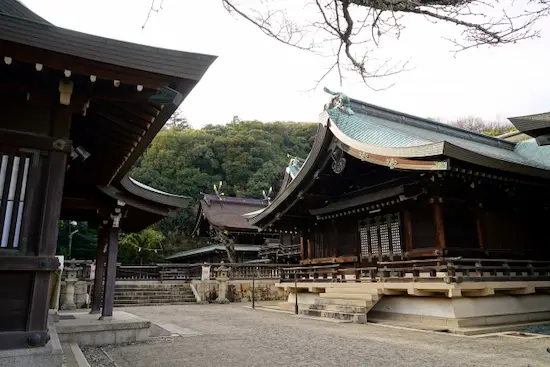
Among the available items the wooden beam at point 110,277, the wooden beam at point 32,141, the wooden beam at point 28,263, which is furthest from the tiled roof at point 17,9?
the wooden beam at point 110,277

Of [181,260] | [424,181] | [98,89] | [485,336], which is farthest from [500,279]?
[181,260]

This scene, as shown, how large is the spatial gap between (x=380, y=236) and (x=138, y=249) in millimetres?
25236

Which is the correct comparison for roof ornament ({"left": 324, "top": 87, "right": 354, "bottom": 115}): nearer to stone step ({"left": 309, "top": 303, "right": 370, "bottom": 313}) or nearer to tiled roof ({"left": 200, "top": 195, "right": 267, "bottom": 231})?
stone step ({"left": 309, "top": 303, "right": 370, "bottom": 313})

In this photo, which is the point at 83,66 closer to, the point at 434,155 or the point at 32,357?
the point at 32,357

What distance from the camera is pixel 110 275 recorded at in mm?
8133

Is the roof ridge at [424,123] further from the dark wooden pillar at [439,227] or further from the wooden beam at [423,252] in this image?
the wooden beam at [423,252]

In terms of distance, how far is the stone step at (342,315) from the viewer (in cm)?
1056

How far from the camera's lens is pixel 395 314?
11.0 meters

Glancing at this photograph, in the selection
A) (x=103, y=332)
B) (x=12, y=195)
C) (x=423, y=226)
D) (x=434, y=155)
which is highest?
(x=434, y=155)

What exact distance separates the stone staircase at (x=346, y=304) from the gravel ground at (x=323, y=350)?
1.30 meters

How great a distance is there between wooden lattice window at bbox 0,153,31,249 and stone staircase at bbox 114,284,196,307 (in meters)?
14.9

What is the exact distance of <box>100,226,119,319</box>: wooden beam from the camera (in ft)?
26.2

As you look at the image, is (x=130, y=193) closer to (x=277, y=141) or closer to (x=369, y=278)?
(x=369, y=278)

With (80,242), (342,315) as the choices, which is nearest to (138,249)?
(80,242)
